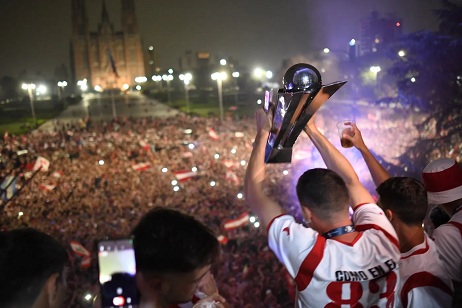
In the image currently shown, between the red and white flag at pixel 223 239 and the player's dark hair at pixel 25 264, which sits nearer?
the player's dark hair at pixel 25 264

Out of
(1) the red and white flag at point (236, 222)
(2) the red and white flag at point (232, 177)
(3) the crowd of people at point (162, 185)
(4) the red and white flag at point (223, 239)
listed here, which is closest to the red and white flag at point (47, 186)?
(3) the crowd of people at point (162, 185)

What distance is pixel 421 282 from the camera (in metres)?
2.38

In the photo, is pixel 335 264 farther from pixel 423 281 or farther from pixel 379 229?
pixel 423 281

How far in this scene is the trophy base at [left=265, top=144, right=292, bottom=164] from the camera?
7.63 ft

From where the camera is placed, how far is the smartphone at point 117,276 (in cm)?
136

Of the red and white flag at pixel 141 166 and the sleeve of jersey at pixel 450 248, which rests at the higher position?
the sleeve of jersey at pixel 450 248

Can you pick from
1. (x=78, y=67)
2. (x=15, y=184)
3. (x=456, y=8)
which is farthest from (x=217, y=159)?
(x=78, y=67)

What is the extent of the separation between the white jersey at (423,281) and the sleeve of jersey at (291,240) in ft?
2.40

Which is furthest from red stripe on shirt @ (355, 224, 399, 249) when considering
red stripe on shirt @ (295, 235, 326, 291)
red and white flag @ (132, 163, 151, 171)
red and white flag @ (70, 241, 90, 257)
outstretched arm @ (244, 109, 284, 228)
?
red and white flag @ (132, 163, 151, 171)

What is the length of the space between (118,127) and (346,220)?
60.4 ft

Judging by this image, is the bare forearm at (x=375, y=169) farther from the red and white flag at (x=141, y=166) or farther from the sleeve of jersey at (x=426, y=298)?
the red and white flag at (x=141, y=166)

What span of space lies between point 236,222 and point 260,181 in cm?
575

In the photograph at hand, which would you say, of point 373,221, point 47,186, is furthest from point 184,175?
point 373,221

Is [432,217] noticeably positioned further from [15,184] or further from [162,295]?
[15,184]
